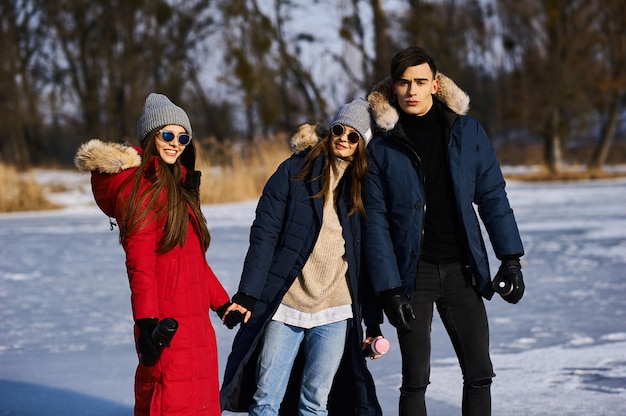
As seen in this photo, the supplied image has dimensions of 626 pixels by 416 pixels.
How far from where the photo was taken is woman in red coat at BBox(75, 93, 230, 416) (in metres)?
2.08

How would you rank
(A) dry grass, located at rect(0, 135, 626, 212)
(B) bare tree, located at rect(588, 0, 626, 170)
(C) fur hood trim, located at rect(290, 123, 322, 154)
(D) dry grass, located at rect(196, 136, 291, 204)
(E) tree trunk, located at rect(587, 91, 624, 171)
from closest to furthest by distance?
1. (C) fur hood trim, located at rect(290, 123, 322, 154)
2. (A) dry grass, located at rect(0, 135, 626, 212)
3. (D) dry grass, located at rect(196, 136, 291, 204)
4. (B) bare tree, located at rect(588, 0, 626, 170)
5. (E) tree trunk, located at rect(587, 91, 624, 171)

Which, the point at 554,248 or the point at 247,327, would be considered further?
the point at 554,248

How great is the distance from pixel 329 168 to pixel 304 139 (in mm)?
152

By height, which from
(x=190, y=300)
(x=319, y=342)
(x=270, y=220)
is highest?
(x=270, y=220)

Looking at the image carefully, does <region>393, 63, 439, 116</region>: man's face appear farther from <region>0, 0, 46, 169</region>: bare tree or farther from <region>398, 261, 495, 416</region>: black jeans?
<region>0, 0, 46, 169</region>: bare tree

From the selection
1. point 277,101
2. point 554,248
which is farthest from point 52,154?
point 554,248

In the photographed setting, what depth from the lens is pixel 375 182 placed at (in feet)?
7.95

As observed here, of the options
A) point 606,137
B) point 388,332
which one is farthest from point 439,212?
point 606,137

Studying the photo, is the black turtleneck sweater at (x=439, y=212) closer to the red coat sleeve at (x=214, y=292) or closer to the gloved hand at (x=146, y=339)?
the red coat sleeve at (x=214, y=292)

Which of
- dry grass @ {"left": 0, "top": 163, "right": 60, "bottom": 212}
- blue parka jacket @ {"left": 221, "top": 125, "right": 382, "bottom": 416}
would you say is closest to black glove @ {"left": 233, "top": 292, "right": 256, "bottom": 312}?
blue parka jacket @ {"left": 221, "top": 125, "right": 382, "bottom": 416}

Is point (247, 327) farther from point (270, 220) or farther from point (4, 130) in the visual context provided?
point (4, 130)

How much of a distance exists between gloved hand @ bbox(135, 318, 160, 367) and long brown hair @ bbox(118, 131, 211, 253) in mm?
205

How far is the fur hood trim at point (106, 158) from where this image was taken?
2.14 metres

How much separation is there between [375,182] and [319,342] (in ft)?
1.71
